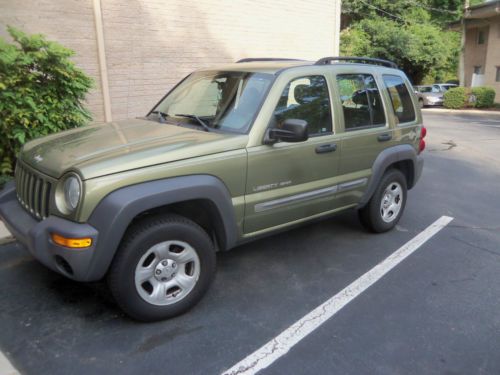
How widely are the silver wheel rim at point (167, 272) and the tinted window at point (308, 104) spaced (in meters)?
1.32

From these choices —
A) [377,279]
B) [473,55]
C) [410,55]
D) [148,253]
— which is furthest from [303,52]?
[473,55]

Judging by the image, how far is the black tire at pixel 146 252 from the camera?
9.81 ft

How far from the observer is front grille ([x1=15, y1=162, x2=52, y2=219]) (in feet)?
10.2

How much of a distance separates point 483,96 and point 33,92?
25879 mm

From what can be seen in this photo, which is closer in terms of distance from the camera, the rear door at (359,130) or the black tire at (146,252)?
the black tire at (146,252)

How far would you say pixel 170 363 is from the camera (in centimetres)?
283

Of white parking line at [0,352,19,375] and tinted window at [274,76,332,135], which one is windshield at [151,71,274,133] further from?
white parking line at [0,352,19,375]

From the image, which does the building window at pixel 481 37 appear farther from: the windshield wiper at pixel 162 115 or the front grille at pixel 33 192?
the front grille at pixel 33 192

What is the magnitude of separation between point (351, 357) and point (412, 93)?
3306 mm

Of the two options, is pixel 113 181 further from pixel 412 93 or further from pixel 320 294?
pixel 412 93

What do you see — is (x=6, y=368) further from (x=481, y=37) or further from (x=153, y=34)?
(x=481, y=37)

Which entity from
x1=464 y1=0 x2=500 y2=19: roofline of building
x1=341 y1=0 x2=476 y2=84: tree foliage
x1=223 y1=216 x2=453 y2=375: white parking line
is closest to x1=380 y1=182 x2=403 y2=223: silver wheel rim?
x1=223 y1=216 x2=453 y2=375: white parking line

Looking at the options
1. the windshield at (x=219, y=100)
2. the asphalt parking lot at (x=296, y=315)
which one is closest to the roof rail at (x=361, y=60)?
the windshield at (x=219, y=100)

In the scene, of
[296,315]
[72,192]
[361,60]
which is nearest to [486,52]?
[361,60]
